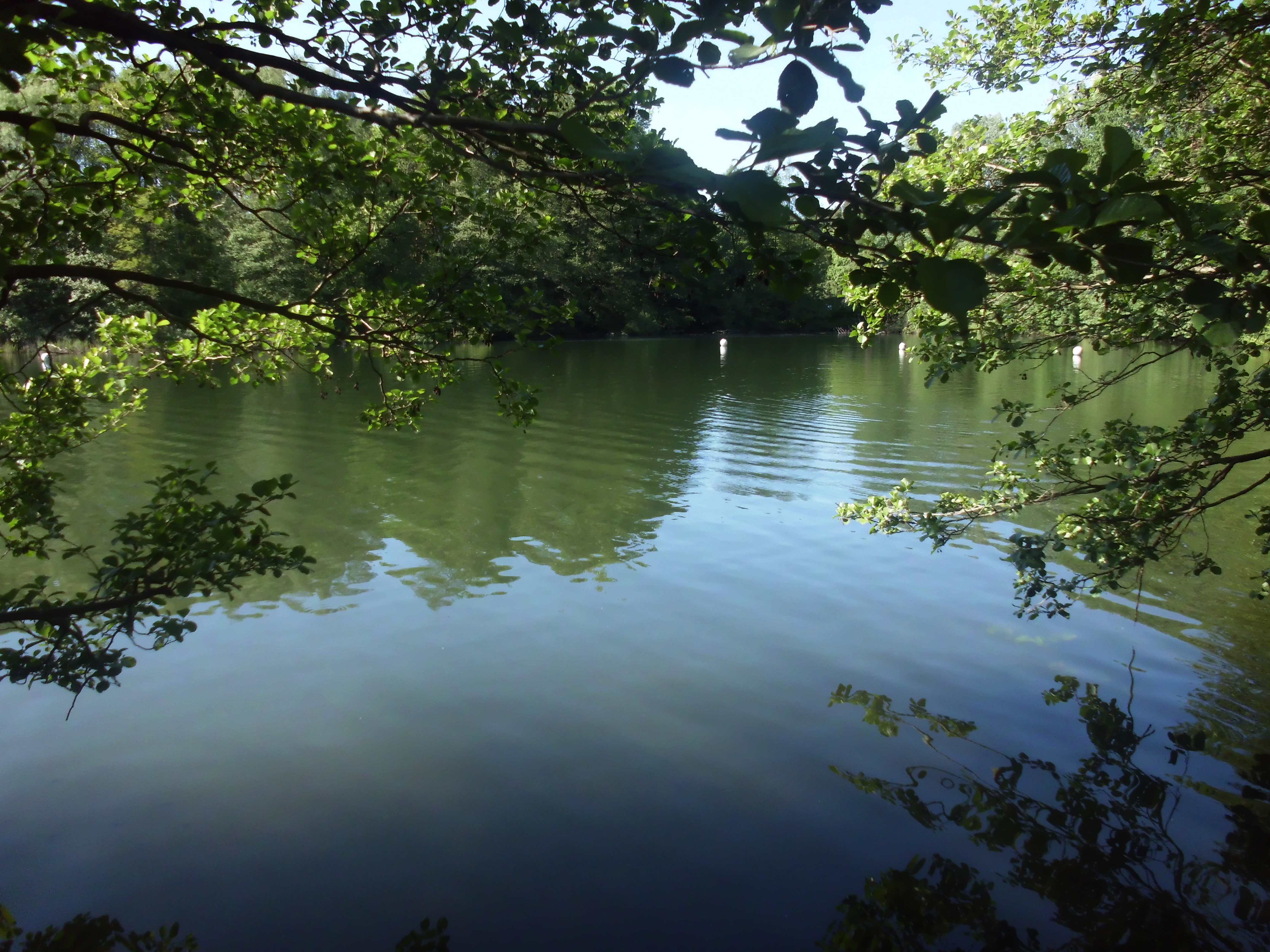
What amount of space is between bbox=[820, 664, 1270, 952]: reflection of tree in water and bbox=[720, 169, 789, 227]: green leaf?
150 inches

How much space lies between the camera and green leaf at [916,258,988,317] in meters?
1.86

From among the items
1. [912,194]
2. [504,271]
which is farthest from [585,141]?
[504,271]

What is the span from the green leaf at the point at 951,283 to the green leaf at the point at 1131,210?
0.32 meters

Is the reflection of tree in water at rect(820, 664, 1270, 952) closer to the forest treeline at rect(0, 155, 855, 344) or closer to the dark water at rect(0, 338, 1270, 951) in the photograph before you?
the dark water at rect(0, 338, 1270, 951)

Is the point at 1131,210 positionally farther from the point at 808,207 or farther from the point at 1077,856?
the point at 1077,856

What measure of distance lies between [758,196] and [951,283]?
0.50m

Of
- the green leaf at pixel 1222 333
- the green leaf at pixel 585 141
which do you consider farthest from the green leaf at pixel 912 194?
the green leaf at pixel 1222 333

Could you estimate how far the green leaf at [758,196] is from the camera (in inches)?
82.2

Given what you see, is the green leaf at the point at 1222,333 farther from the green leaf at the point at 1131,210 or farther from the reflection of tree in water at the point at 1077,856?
the reflection of tree in water at the point at 1077,856

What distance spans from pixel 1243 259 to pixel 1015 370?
3349 cm

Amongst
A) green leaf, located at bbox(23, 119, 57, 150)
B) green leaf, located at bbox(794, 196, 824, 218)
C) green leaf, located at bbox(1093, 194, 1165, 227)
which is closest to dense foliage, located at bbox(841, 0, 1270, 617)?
green leaf, located at bbox(794, 196, 824, 218)

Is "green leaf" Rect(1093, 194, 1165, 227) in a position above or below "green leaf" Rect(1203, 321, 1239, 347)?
above

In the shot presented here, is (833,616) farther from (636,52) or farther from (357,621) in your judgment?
(636,52)

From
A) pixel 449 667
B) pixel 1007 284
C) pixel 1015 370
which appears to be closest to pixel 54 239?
pixel 449 667
